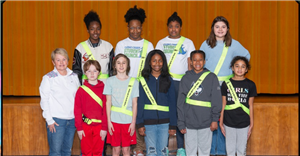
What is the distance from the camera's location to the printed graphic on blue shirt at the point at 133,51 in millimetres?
3789

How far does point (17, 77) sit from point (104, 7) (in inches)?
84.3

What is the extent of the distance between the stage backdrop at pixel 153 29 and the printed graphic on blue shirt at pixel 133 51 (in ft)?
7.38

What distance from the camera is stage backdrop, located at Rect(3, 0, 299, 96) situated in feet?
19.2

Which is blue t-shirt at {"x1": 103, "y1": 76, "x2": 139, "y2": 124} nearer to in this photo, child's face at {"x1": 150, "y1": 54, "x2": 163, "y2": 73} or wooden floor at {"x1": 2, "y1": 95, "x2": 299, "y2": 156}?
child's face at {"x1": 150, "y1": 54, "x2": 163, "y2": 73}

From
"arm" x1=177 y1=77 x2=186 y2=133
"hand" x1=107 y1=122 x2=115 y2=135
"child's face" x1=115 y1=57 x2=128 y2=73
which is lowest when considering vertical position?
"hand" x1=107 y1=122 x2=115 y2=135

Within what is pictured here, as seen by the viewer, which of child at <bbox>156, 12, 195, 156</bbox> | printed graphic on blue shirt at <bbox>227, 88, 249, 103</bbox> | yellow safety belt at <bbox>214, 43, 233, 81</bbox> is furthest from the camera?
child at <bbox>156, 12, 195, 156</bbox>

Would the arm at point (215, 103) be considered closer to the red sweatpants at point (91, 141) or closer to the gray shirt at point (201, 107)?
the gray shirt at point (201, 107)

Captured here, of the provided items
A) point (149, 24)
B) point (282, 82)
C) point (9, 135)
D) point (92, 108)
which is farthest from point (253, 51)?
point (9, 135)

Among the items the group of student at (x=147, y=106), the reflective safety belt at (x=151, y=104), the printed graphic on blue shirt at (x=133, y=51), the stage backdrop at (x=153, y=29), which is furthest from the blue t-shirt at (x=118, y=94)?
the stage backdrop at (x=153, y=29)

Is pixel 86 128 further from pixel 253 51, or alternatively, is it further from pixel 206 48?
pixel 253 51

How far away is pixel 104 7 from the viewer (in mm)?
5934

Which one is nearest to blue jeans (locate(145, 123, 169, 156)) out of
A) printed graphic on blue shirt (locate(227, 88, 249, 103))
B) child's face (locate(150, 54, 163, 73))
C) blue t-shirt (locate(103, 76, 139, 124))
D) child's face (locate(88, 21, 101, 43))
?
blue t-shirt (locate(103, 76, 139, 124))

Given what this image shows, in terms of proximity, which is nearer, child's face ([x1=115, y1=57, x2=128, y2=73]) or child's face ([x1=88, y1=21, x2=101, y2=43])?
child's face ([x1=115, y1=57, x2=128, y2=73])

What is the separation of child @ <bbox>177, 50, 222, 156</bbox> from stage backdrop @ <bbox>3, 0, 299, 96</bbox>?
2730 mm
